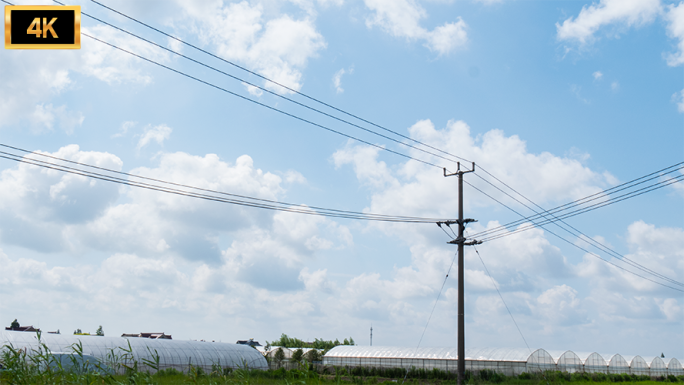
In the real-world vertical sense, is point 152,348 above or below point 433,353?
above

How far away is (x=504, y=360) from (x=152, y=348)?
3172 centimetres

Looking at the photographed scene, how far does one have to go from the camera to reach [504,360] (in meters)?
47.5

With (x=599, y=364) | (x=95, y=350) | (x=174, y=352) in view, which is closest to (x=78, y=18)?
(x=95, y=350)

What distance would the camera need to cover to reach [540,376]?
1720 inches

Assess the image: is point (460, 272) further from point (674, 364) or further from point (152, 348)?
point (674, 364)

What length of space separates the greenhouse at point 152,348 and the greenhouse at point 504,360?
37.2ft

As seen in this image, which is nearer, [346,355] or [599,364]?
[599,364]

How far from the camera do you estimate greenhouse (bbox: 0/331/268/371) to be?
4091cm

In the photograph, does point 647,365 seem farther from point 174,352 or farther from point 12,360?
point 12,360

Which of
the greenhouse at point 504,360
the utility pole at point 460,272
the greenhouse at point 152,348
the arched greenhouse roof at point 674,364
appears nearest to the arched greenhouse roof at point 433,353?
the greenhouse at point 504,360

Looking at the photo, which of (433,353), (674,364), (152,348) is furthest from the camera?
(674,364)

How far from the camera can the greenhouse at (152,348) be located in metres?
40.9

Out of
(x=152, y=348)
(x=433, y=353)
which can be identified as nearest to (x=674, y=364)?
(x=433, y=353)

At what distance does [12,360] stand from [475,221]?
21.6 metres
